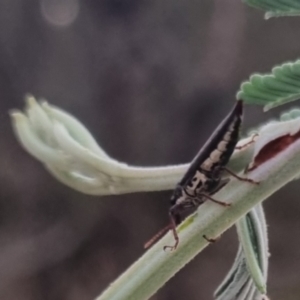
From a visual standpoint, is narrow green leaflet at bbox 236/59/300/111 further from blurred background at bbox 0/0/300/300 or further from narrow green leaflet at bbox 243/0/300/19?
blurred background at bbox 0/0/300/300

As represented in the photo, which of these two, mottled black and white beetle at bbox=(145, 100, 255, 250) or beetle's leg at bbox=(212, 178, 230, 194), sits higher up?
mottled black and white beetle at bbox=(145, 100, 255, 250)

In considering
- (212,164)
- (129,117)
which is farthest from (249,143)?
(129,117)

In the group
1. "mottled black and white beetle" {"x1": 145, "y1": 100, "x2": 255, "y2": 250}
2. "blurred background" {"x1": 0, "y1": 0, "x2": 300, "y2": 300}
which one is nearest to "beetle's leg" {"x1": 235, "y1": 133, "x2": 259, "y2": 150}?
"mottled black and white beetle" {"x1": 145, "y1": 100, "x2": 255, "y2": 250}

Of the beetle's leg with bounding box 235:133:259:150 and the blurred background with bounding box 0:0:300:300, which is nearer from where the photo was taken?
Result: the beetle's leg with bounding box 235:133:259:150

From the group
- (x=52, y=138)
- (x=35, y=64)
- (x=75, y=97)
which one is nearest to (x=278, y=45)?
(x=75, y=97)

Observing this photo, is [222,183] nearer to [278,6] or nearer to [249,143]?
[249,143]

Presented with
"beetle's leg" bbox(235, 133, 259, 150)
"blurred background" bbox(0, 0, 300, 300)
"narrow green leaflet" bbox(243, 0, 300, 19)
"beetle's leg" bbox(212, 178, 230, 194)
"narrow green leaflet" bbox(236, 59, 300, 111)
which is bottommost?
"beetle's leg" bbox(212, 178, 230, 194)
